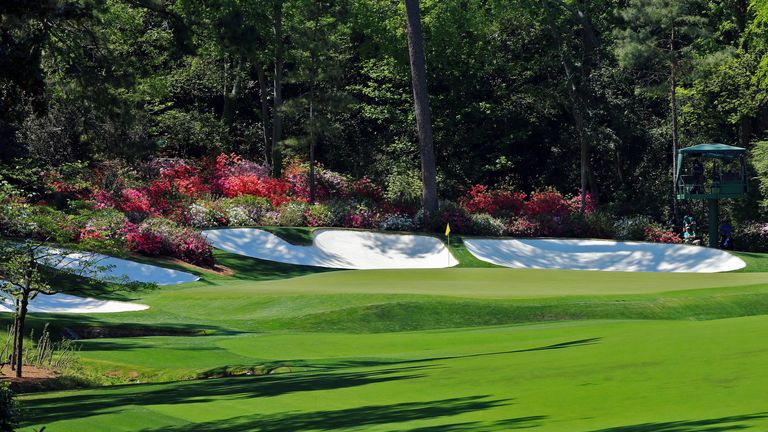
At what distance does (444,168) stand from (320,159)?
5.97 meters

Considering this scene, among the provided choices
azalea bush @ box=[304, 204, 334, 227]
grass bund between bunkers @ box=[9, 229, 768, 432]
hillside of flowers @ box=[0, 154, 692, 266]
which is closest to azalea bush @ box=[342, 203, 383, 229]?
hillside of flowers @ box=[0, 154, 692, 266]

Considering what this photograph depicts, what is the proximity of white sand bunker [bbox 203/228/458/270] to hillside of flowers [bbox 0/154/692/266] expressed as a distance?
61.4 inches

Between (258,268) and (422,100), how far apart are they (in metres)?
10.2

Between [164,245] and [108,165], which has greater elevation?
[108,165]

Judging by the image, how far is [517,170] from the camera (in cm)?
5147

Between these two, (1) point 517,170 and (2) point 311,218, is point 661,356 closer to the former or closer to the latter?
(2) point 311,218

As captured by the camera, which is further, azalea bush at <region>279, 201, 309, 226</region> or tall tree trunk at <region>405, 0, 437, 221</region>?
tall tree trunk at <region>405, 0, 437, 221</region>

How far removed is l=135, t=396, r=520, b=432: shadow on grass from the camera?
923 centimetres

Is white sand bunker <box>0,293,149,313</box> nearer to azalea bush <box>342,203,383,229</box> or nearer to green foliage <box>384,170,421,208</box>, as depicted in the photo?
azalea bush <box>342,203,383,229</box>

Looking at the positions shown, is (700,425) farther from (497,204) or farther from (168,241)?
(497,204)

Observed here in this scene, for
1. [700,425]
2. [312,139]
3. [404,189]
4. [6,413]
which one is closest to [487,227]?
[404,189]

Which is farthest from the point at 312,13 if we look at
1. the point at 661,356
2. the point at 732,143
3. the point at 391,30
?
the point at 661,356

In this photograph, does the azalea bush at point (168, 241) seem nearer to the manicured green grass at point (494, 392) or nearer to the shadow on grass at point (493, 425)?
the manicured green grass at point (494, 392)

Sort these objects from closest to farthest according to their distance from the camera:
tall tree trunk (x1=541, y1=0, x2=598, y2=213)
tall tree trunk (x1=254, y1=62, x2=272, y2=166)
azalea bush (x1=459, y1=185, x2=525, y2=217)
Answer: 1. azalea bush (x1=459, y1=185, x2=525, y2=217)
2. tall tree trunk (x1=541, y1=0, x2=598, y2=213)
3. tall tree trunk (x1=254, y1=62, x2=272, y2=166)
